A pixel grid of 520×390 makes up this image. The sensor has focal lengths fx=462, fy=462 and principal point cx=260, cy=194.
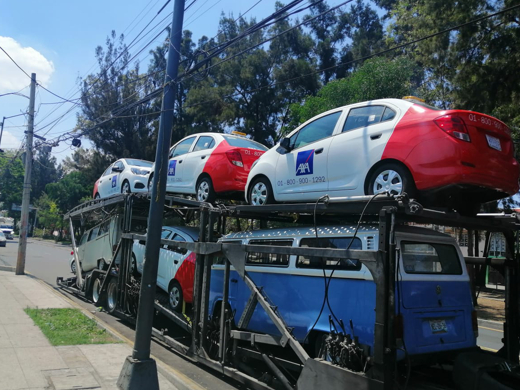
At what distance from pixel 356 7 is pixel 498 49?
22914 mm

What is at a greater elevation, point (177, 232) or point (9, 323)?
point (177, 232)

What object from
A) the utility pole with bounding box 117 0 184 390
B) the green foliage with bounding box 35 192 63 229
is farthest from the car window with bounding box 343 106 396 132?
the green foliage with bounding box 35 192 63 229

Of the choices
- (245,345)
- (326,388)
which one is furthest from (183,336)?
(326,388)

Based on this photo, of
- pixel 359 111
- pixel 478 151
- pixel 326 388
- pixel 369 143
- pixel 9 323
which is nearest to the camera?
pixel 326 388

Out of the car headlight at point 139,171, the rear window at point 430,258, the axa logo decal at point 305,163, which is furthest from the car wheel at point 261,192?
the car headlight at point 139,171

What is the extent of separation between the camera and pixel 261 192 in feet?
24.8

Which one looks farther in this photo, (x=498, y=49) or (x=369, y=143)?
(x=498, y=49)

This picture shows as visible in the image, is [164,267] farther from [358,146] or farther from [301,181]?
[358,146]

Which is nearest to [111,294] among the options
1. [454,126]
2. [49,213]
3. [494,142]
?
[454,126]

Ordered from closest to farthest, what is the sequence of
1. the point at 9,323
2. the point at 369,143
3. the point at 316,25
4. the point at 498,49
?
the point at 369,143 < the point at 9,323 < the point at 498,49 < the point at 316,25

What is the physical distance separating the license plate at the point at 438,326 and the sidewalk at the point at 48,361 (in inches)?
134

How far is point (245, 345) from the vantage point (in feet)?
A: 21.6

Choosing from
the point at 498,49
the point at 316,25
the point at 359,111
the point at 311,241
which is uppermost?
the point at 316,25

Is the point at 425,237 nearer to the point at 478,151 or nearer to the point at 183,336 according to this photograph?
the point at 478,151
